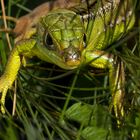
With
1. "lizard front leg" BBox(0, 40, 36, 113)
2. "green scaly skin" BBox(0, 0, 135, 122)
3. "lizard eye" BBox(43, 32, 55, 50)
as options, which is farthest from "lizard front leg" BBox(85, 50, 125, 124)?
"lizard front leg" BBox(0, 40, 36, 113)


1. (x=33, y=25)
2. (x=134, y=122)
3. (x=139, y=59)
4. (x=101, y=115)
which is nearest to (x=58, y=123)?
(x=101, y=115)

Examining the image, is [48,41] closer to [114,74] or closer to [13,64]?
[13,64]

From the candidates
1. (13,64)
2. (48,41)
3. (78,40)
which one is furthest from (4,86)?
(78,40)

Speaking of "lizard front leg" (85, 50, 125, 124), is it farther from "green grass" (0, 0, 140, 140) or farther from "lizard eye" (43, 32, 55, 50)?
"lizard eye" (43, 32, 55, 50)

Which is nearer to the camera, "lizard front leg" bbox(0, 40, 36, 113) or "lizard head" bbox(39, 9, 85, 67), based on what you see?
"lizard head" bbox(39, 9, 85, 67)

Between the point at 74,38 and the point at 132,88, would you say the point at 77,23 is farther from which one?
the point at 132,88

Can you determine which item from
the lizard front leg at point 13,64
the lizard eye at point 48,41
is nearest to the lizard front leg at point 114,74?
the lizard eye at point 48,41

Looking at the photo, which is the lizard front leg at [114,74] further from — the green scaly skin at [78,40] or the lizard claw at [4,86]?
the lizard claw at [4,86]
